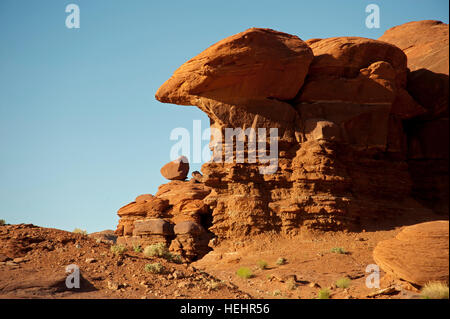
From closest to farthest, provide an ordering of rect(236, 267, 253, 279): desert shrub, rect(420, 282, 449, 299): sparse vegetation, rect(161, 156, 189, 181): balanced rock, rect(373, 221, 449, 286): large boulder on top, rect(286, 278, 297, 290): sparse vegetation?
rect(420, 282, 449, 299): sparse vegetation < rect(373, 221, 449, 286): large boulder on top < rect(286, 278, 297, 290): sparse vegetation < rect(236, 267, 253, 279): desert shrub < rect(161, 156, 189, 181): balanced rock

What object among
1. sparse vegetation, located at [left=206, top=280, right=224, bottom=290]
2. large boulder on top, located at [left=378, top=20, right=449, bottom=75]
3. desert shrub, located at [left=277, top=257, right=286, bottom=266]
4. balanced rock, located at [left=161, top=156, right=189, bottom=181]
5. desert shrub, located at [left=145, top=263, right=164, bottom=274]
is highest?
large boulder on top, located at [left=378, top=20, right=449, bottom=75]

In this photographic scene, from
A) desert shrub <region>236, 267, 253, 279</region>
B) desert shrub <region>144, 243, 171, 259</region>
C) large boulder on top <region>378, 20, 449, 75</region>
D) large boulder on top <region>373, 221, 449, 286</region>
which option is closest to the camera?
large boulder on top <region>373, 221, 449, 286</region>

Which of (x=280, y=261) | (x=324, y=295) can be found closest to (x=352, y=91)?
(x=280, y=261)

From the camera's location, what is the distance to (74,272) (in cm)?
1109

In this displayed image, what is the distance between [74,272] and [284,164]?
13138 millimetres

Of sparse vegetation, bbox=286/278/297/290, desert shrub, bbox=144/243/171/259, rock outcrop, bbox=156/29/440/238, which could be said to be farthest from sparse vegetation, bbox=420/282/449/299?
rock outcrop, bbox=156/29/440/238

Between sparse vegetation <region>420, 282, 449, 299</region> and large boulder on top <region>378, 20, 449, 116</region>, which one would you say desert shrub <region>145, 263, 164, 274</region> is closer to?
sparse vegetation <region>420, 282, 449, 299</region>

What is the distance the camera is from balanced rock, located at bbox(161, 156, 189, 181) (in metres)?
35.4

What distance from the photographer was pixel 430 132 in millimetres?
25219

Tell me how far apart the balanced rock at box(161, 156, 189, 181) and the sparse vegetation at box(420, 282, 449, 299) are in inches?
1047

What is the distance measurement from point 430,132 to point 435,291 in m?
17.6

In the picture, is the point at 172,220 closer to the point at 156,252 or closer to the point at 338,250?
the point at 338,250
